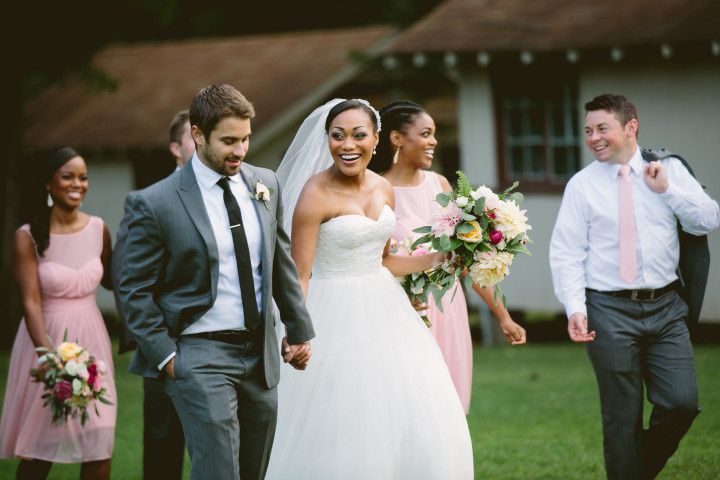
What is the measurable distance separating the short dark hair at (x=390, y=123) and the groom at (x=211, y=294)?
2.44 m

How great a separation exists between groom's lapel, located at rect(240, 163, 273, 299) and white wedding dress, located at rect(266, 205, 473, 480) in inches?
46.4

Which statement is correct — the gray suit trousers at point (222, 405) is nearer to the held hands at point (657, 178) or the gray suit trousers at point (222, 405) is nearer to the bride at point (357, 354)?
the bride at point (357, 354)

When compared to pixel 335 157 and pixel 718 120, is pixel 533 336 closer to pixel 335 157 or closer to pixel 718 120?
pixel 718 120

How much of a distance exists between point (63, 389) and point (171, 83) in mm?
19886

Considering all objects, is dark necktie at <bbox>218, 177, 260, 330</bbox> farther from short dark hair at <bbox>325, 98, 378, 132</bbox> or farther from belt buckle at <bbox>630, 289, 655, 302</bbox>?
belt buckle at <bbox>630, 289, 655, 302</bbox>

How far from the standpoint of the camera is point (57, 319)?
8.01m

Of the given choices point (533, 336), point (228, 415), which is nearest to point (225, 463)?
point (228, 415)

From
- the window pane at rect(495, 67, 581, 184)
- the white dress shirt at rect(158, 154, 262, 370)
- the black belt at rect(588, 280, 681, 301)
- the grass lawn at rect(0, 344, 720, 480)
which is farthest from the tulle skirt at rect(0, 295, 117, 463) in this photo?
the window pane at rect(495, 67, 581, 184)

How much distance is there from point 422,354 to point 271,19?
3163 centimetres

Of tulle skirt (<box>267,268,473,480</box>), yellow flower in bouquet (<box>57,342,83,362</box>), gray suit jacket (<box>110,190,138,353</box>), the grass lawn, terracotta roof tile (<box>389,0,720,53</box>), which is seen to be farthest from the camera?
terracotta roof tile (<box>389,0,720,53</box>)

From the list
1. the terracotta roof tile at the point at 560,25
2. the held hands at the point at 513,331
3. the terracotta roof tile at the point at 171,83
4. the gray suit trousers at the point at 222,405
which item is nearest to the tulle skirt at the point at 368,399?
the held hands at the point at 513,331

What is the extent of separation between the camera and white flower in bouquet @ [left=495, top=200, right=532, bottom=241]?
23.4ft

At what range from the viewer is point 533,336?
19.8 meters

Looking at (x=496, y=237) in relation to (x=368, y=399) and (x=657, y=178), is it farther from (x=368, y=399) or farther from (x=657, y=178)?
(x=368, y=399)
